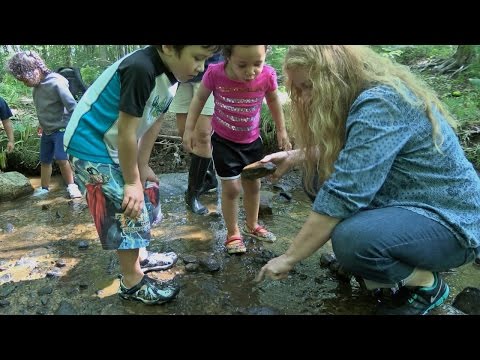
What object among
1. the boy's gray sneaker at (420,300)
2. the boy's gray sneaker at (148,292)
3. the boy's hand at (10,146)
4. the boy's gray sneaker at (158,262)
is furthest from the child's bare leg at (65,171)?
the boy's gray sneaker at (420,300)

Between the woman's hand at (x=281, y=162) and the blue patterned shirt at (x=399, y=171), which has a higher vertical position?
the blue patterned shirt at (x=399, y=171)

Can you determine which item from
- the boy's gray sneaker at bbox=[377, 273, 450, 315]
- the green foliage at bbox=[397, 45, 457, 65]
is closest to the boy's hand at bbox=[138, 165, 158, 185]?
the boy's gray sneaker at bbox=[377, 273, 450, 315]

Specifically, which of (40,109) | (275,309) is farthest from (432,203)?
(40,109)

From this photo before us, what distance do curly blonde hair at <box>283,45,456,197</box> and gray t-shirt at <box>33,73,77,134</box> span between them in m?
2.87

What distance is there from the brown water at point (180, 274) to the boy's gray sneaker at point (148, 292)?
36 mm

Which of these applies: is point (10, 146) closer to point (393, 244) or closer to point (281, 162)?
point (281, 162)

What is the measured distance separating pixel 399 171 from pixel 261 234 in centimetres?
130

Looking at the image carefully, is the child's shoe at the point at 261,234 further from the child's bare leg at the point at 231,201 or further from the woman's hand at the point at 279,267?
the woman's hand at the point at 279,267

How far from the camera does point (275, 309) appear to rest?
2.25 meters

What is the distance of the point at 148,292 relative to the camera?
230 centimetres

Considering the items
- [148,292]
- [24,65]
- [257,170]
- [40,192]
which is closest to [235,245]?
[257,170]

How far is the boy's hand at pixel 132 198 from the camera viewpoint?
6.86 ft

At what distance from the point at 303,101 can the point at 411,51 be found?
5792 millimetres

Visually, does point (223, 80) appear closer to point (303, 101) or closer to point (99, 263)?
point (303, 101)
